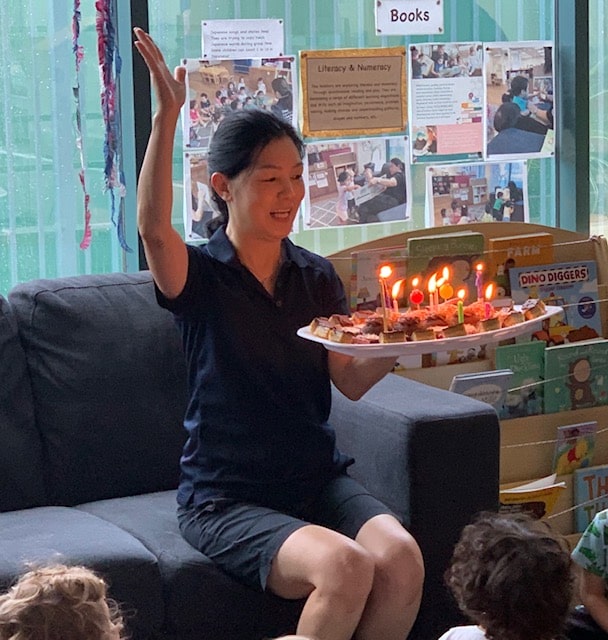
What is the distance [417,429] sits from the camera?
99.6 inches

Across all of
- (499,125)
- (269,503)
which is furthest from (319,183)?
(269,503)

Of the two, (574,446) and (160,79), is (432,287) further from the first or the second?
→ (574,446)

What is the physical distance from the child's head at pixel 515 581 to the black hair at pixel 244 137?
894 millimetres

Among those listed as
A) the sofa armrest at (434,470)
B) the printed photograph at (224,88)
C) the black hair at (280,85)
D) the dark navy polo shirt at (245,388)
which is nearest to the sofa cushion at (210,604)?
the dark navy polo shirt at (245,388)

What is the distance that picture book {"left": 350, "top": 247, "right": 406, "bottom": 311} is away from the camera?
10.1 ft

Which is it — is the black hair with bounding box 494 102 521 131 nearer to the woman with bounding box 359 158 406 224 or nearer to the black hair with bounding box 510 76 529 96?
the black hair with bounding box 510 76 529 96

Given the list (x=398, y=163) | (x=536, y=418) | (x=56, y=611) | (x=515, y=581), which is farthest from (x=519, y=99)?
(x=56, y=611)

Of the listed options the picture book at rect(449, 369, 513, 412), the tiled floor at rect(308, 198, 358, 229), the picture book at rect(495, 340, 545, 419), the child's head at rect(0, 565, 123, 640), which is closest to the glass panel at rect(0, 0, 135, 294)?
the tiled floor at rect(308, 198, 358, 229)

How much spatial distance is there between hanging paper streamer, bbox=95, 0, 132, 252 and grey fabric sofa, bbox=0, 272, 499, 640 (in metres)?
0.24

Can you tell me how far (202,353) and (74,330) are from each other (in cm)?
48

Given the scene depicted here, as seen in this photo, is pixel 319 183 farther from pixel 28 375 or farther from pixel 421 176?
pixel 28 375

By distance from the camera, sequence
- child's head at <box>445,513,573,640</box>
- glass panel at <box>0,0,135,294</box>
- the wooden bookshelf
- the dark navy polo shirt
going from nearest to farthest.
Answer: child's head at <box>445,513,573,640</box>
the dark navy polo shirt
glass panel at <box>0,0,135,294</box>
the wooden bookshelf

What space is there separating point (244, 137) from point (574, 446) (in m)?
1.35

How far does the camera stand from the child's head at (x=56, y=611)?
4.73 feet
